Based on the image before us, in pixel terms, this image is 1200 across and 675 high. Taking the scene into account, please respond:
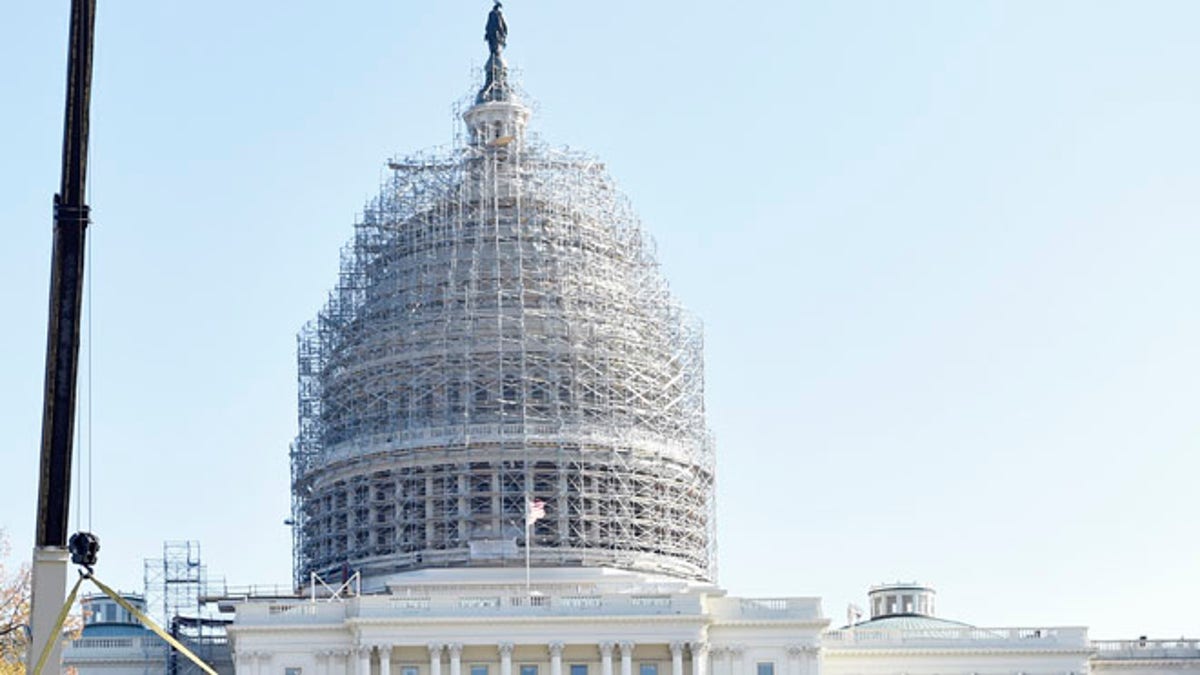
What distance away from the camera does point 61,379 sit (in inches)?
1292

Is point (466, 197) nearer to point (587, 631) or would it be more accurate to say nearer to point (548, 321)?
point (548, 321)

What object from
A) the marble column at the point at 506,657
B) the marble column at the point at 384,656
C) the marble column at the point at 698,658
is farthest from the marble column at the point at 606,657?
the marble column at the point at 384,656

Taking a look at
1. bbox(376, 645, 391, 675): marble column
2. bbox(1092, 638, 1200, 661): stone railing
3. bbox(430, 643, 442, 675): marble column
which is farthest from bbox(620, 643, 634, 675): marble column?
bbox(1092, 638, 1200, 661): stone railing

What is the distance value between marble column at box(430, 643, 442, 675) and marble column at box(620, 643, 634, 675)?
359 inches

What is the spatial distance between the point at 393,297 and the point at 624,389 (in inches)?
595

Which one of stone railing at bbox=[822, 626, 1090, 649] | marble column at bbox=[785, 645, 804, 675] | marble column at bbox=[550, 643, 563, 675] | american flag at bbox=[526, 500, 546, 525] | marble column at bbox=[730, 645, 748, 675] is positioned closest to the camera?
marble column at bbox=[550, 643, 563, 675]

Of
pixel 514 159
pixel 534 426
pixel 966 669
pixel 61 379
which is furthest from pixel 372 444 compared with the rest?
pixel 61 379

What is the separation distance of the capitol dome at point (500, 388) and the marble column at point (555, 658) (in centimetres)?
1320

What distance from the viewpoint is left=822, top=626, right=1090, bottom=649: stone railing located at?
136750 millimetres

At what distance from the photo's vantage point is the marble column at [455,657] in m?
127

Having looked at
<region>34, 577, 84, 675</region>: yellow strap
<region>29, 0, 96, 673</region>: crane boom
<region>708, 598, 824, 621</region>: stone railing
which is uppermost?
<region>708, 598, 824, 621</region>: stone railing

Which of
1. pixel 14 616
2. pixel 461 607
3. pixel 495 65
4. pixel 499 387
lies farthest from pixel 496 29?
pixel 14 616

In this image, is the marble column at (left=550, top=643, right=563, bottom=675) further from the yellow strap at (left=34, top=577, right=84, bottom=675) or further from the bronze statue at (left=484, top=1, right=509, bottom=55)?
the yellow strap at (left=34, top=577, right=84, bottom=675)

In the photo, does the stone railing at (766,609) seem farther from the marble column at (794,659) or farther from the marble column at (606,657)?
the marble column at (606,657)
